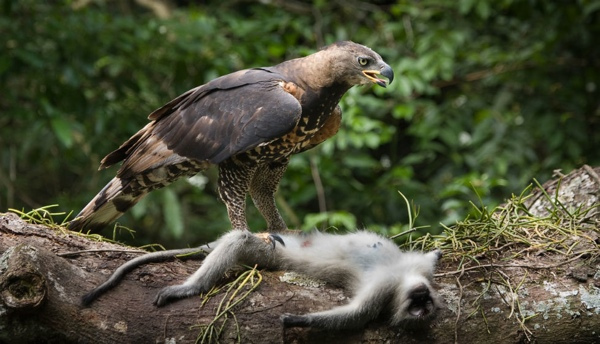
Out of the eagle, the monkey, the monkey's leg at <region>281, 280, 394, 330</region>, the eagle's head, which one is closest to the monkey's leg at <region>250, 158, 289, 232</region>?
the eagle

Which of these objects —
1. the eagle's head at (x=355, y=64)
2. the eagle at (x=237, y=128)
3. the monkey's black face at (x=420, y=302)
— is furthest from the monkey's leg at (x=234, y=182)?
the monkey's black face at (x=420, y=302)

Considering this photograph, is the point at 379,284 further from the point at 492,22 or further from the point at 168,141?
the point at 492,22

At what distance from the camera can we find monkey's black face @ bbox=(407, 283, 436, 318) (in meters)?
2.90

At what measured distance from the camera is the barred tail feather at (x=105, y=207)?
419 centimetres

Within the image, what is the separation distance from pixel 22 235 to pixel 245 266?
0.88 meters

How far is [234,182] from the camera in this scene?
4238mm

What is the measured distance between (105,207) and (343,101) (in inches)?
99.1

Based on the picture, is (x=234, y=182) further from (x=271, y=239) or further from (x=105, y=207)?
(x=271, y=239)

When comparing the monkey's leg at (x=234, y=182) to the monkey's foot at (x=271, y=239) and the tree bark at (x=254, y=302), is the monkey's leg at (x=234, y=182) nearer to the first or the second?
the monkey's foot at (x=271, y=239)

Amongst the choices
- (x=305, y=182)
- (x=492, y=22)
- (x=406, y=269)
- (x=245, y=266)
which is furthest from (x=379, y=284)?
(x=492, y=22)

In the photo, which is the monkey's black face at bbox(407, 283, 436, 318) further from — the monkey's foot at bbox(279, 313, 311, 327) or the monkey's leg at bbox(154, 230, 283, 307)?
the monkey's leg at bbox(154, 230, 283, 307)

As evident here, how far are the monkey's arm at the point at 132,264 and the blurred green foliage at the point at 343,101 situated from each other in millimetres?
2709

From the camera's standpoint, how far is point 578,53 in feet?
24.3

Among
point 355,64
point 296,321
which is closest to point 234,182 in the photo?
point 355,64
